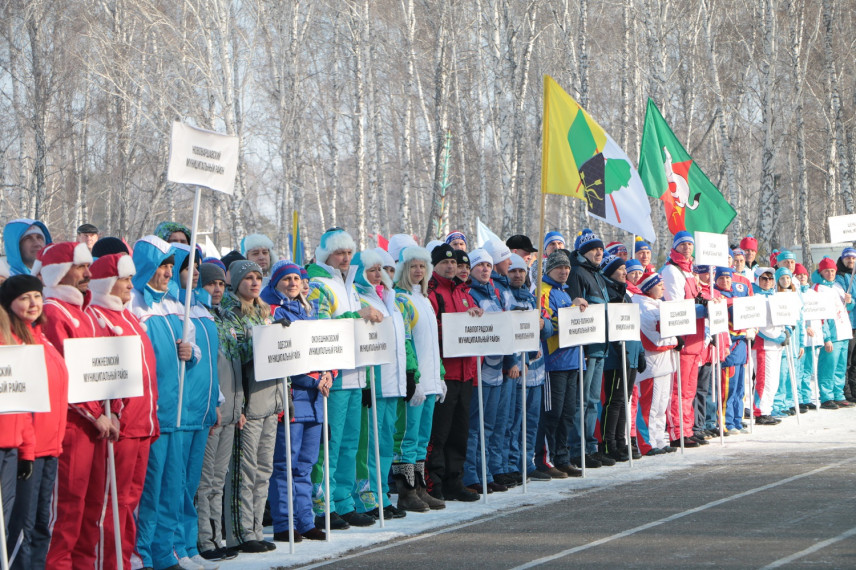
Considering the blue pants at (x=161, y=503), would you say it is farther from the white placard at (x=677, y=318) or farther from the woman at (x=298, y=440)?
the white placard at (x=677, y=318)

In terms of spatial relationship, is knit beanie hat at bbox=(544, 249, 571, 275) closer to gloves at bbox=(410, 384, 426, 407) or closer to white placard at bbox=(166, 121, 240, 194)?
gloves at bbox=(410, 384, 426, 407)

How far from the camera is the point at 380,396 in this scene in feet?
29.1

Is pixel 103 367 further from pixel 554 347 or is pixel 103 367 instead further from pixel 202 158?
pixel 554 347

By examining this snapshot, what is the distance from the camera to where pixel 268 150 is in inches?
1722

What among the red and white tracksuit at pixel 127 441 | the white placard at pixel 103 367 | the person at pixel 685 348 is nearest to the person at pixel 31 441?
the white placard at pixel 103 367

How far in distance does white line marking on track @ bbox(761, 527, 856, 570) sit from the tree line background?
18316 millimetres

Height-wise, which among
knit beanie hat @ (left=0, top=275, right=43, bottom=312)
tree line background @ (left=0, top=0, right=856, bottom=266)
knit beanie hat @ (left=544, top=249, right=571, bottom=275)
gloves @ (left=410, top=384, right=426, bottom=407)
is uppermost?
tree line background @ (left=0, top=0, right=856, bottom=266)

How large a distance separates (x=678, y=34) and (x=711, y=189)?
68.4 feet

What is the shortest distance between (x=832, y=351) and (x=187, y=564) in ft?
39.2

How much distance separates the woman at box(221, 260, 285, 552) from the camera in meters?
7.68

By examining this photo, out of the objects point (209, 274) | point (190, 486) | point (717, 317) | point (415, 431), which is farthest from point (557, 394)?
point (190, 486)

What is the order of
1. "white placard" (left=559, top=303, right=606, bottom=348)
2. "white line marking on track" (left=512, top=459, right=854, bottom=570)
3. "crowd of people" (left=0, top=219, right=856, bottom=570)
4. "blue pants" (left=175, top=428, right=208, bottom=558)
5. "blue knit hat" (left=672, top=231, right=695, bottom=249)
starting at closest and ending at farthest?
"crowd of people" (left=0, top=219, right=856, bottom=570) < "white line marking on track" (left=512, top=459, right=854, bottom=570) < "blue pants" (left=175, top=428, right=208, bottom=558) < "white placard" (left=559, top=303, right=606, bottom=348) < "blue knit hat" (left=672, top=231, right=695, bottom=249)

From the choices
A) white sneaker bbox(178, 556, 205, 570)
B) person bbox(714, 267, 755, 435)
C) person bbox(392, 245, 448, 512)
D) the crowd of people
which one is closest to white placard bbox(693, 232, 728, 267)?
the crowd of people

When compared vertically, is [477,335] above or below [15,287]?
below
